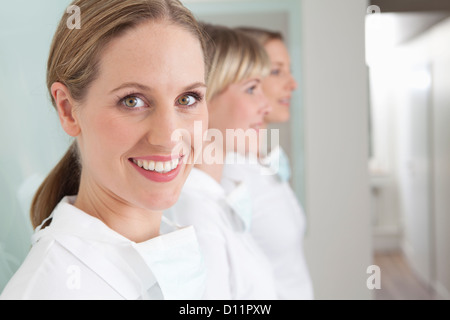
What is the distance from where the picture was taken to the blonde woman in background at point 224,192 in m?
0.70

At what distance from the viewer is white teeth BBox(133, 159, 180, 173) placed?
475 mm

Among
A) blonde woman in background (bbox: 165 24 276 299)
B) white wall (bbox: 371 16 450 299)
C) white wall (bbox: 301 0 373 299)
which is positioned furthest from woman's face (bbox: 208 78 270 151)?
white wall (bbox: 371 16 450 299)

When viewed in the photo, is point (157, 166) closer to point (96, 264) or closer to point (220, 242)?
point (96, 264)

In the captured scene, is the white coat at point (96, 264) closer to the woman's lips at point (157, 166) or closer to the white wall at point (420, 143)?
the woman's lips at point (157, 166)

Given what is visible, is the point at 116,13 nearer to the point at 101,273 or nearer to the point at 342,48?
the point at 101,273

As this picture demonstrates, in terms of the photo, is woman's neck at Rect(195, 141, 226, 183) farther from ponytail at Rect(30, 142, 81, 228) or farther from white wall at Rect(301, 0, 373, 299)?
white wall at Rect(301, 0, 373, 299)

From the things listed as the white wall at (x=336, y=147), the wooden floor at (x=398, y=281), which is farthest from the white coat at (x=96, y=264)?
the wooden floor at (x=398, y=281)

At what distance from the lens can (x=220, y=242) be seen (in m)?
0.72

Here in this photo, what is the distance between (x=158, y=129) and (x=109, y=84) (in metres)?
0.06

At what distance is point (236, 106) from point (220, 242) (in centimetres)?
26

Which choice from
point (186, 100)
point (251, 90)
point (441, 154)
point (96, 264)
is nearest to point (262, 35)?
point (251, 90)

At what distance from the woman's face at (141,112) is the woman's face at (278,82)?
0.66 metres

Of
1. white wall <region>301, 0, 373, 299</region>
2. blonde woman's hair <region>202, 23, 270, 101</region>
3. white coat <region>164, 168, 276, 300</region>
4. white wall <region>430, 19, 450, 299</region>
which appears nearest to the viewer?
white coat <region>164, 168, 276, 300</region>

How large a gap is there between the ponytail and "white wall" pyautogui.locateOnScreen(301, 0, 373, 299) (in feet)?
3.43
